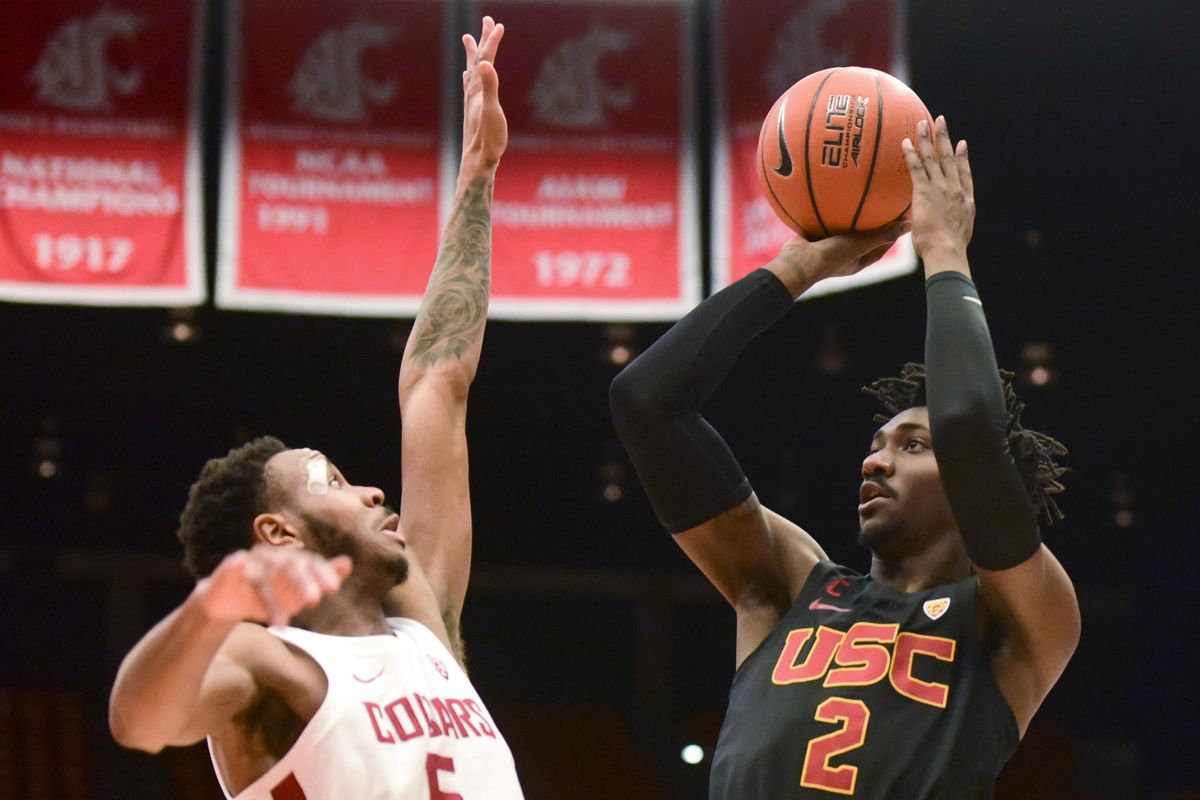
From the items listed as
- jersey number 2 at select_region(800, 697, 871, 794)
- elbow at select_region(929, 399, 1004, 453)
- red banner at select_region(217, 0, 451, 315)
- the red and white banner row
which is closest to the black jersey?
jersey number 2 at select_region(800, 697, 871, 794)

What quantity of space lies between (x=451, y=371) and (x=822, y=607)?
3.73 feet

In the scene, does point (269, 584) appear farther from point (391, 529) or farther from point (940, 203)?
point (940, 203)

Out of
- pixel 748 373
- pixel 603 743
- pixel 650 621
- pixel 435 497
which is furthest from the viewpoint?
pixel 650 621

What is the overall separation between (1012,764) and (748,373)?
16.1 ft

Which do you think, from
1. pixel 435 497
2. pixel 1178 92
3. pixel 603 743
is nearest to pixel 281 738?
pixel 435 497

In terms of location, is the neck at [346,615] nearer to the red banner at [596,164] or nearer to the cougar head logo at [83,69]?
the red banner at [596,164]

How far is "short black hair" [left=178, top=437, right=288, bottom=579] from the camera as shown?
11.4 feet

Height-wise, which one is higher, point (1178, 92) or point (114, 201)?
point (1178, 92)

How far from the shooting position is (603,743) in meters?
15.2

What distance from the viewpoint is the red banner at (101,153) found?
7.99m

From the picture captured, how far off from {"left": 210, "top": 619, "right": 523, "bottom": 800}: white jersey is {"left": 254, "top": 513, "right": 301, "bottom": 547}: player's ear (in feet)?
0.70

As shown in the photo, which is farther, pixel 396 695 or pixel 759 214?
pixel 759 214

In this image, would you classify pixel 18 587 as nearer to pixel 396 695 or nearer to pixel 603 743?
pixel 603 743

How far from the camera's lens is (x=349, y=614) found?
11.3ft
